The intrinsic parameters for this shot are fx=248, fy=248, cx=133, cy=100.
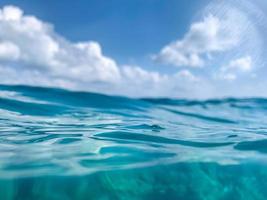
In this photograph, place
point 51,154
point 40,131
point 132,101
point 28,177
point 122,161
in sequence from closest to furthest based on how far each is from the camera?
point 28,177 < point 122,161 < point 51,154 < point 40,131 < point 132,101

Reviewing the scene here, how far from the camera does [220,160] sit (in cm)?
435

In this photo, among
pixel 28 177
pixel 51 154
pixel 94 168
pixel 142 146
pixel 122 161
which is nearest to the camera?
pixel 28 177

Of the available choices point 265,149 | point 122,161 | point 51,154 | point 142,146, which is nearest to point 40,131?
point 51,154

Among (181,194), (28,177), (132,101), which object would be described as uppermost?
(132,101)

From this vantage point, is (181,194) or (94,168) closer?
(181,194)

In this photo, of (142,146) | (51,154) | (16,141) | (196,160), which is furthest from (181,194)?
(16,141)

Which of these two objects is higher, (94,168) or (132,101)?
(132,101)

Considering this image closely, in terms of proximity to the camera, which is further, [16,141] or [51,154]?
[16,141]

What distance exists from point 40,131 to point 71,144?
6.03 feet

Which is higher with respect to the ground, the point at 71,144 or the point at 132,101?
the point at 132,101

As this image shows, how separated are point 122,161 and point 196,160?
50.2 inches

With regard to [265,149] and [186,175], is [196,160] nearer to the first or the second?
[186,175]

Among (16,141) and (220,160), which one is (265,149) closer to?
(220,160)

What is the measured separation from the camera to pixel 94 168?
3.64 metres
